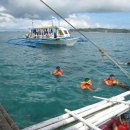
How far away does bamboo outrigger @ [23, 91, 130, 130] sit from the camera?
959 cm

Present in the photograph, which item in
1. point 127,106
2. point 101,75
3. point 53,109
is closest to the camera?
point 127,106

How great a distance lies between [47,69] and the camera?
32.5 metres

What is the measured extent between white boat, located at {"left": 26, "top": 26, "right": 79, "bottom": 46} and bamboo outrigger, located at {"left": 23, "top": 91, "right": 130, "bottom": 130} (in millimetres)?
42694

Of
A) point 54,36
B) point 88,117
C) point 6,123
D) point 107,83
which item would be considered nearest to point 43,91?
point 107,83

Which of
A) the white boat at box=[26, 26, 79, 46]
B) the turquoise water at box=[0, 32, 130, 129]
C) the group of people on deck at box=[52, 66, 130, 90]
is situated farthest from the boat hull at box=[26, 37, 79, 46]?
the group of people on deck at box=[52, 66, 130, 90]

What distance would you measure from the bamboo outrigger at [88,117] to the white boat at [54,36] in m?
42.7

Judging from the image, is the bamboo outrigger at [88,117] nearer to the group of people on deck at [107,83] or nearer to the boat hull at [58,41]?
the group of people on deck at [107,83]

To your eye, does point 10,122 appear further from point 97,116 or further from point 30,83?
point 30,83

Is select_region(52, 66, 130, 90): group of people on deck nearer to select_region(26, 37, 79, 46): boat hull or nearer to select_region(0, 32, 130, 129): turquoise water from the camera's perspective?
select_region(0, 32, 130, 129): turquoise water

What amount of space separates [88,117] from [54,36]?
148 feet

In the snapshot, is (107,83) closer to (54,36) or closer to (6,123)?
(6,123)

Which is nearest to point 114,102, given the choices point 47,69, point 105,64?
point 47,69

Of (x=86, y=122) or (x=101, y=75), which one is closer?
(x=86, y=122)

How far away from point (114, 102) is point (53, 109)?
596 cm
